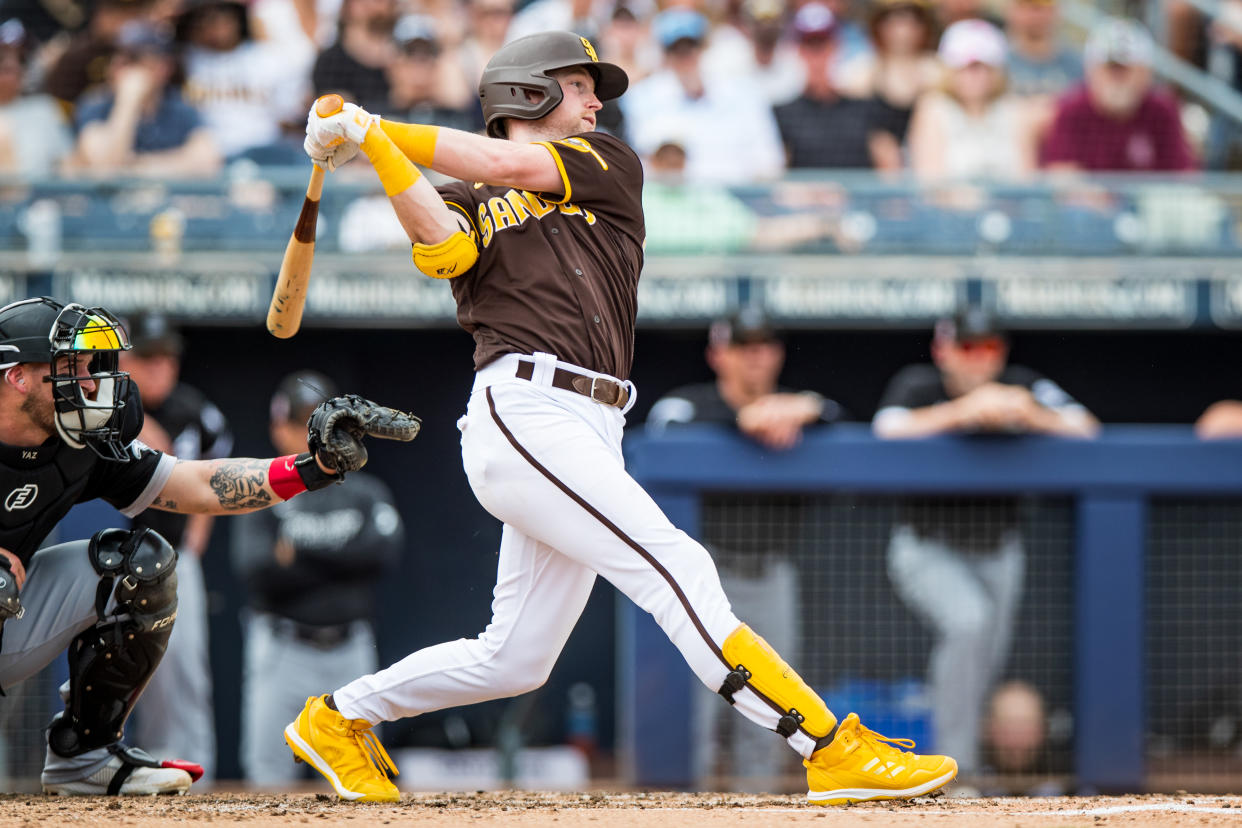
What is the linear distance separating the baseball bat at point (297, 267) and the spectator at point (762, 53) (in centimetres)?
410

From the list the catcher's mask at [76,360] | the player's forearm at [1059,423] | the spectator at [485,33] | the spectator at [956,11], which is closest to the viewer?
the catcher's mask at [76,360]

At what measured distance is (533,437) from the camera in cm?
317

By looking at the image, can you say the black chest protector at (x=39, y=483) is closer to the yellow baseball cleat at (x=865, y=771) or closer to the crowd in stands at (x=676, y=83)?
the yellow baseball cleat at (x=865, y=771)

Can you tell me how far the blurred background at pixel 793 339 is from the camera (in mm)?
5039

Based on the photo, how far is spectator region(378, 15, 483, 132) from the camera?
6992mm

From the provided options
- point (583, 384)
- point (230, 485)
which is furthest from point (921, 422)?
point (230, 485)

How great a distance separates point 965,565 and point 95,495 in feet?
9.26

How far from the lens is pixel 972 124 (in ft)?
22.9

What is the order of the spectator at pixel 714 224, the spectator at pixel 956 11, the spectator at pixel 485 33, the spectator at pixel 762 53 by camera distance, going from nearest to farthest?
1. the spectator at pixel 714 224
2. the spectator at pixel 762 53
3. the spectator at pixel 485 33
4. the spectator at pixel 956 11

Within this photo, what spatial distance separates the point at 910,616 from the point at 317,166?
2.68m

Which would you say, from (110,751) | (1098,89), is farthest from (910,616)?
(1098,89)

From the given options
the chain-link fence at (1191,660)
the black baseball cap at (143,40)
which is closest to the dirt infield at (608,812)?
the chain-link fence at (1191,660)

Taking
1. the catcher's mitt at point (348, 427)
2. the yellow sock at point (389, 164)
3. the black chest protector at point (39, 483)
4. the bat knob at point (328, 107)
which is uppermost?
the bat knob at point (328, 107)

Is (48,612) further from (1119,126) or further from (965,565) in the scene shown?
(1119,126)
